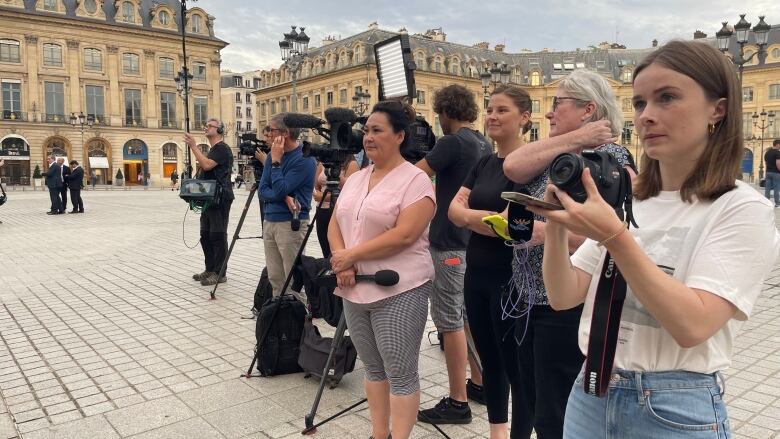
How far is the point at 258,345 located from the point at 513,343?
2.24 m

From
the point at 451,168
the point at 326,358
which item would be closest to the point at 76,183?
A: the point at 326,358

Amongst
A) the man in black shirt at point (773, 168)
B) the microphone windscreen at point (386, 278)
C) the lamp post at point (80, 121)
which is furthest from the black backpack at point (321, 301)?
the lamp post at point (80, 121)

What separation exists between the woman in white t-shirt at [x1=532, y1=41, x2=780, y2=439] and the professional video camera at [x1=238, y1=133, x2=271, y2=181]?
16.7ft

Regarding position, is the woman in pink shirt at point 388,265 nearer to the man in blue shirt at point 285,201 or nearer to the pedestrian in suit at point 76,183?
the man in blue shirt at point 285,201

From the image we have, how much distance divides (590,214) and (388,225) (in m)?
1.82

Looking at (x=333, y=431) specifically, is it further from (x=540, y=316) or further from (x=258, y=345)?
(x=540, y=316)

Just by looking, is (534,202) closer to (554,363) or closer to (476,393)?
(554,363)

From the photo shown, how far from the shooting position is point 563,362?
2.17 meters

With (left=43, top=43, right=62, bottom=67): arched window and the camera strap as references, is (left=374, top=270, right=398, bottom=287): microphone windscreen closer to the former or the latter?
the camera strap

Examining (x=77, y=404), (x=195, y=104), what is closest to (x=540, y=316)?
(x=77, y=404)

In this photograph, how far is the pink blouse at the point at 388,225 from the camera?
2947 mm

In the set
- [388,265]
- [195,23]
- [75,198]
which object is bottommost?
[75,198]

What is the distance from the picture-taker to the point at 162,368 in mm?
4547

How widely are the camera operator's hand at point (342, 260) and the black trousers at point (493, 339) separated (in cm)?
62
